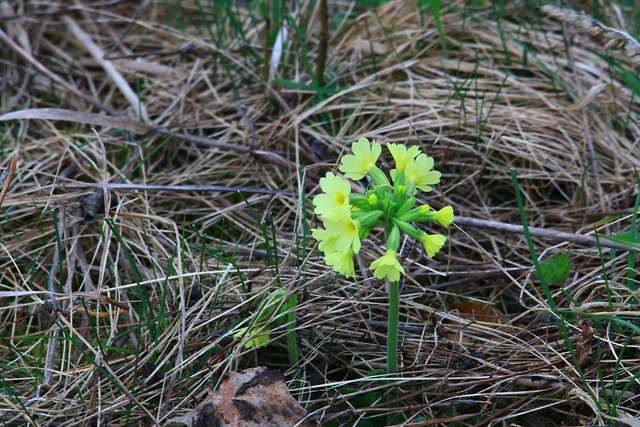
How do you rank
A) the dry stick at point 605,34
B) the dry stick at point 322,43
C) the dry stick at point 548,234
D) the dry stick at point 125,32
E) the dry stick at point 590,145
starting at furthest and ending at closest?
the dry stick at point 125,32
the dry stick at point 322,43
the dry stick at point 590,145
the dry stick at point 605,34
the dry stick at point 548,234

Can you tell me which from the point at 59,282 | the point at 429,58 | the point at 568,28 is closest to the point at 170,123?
the point at 59,282

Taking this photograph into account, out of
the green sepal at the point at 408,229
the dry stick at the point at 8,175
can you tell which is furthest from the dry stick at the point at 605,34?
the dry stick at the point at 8,175

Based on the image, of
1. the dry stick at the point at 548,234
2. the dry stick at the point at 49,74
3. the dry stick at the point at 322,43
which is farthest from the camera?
the dry stick at the point at 49,74

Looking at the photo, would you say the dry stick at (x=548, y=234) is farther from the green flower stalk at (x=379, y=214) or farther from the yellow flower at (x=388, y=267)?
the yellow flower at (x=388, y=267)

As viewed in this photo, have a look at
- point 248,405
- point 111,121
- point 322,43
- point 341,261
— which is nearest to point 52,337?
point 248,405

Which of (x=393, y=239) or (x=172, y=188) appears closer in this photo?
(x=393, y=239)

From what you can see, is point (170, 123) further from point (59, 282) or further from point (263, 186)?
point (59, 282)

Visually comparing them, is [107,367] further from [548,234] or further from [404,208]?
[548,234]

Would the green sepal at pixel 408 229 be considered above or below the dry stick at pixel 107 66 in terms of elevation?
above
